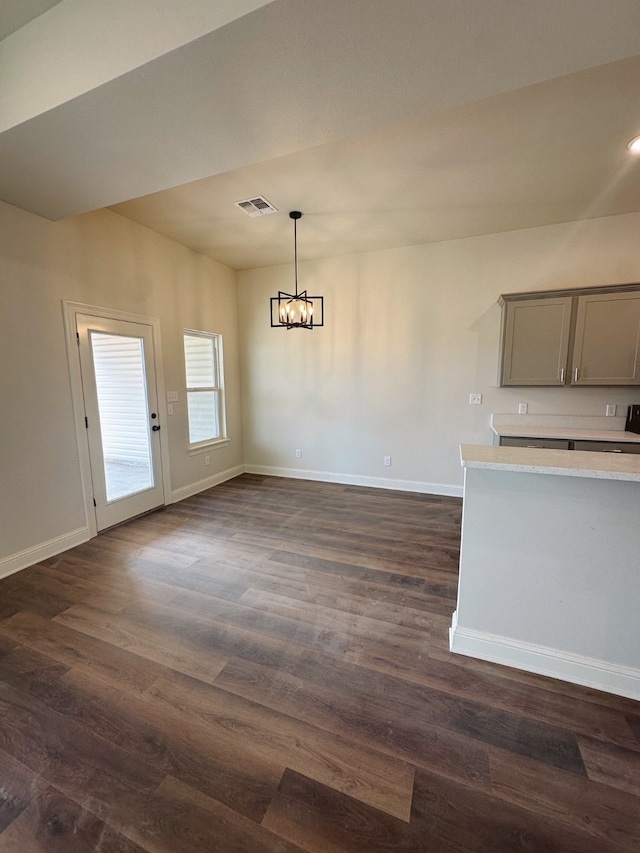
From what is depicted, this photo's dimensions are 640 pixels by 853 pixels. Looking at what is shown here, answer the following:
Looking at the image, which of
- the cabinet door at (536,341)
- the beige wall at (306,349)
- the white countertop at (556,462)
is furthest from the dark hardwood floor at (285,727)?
the cabinet door at (536,341)

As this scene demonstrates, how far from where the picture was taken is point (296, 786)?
1202mm

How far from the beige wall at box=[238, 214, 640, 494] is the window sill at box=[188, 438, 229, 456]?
1.76ft

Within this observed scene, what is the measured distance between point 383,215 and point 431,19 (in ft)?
7.02

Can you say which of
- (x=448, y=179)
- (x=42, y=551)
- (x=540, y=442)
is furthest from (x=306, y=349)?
(x=42, y=551)

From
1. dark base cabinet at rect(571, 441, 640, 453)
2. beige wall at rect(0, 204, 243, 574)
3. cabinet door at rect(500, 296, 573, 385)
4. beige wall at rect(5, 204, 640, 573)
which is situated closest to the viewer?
beige wall at rect(0, 204, 243, 574)

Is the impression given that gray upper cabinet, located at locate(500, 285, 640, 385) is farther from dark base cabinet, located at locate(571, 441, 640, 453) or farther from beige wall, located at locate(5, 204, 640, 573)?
dark base cabinet, located at locate(571, 441, 640, 453)

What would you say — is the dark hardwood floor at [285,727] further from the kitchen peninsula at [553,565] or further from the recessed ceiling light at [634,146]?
the recessed ceiling light at [634,146]

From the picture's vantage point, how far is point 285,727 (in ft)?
4.63

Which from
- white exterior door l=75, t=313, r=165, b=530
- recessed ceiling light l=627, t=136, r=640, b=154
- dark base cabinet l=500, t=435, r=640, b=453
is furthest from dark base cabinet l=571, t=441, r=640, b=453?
white exterior door l=75, t=313, r=165, b=530

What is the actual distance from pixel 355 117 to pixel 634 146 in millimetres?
2003

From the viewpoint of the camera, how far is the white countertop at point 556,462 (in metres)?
1.38

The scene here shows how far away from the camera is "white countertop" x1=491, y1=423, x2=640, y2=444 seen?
2.97m

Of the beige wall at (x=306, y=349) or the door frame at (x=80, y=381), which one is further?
the door frame at (x=80, y=381)

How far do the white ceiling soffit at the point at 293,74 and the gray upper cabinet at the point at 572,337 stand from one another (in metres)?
2.25
